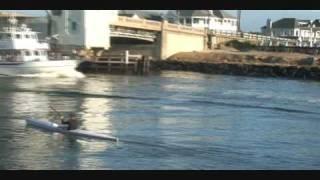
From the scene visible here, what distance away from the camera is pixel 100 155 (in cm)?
1862

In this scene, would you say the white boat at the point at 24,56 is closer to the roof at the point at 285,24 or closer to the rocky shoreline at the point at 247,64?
the rocky shoreline at the point at 247,64

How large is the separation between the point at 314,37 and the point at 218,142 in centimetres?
10925

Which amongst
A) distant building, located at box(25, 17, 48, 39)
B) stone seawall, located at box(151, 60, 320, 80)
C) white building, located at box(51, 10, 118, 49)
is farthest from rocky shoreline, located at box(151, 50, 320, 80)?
distant building, located at box(25, 17, 48, 39)

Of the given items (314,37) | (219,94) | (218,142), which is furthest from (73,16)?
(314,37)

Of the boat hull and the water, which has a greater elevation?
the boat hull

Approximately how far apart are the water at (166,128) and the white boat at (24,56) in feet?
33.8

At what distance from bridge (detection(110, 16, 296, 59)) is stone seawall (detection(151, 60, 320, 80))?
2598 mm

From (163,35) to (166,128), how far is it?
5198 cm

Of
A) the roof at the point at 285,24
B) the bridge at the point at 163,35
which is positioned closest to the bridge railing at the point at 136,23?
the bridge at the point at 163,35

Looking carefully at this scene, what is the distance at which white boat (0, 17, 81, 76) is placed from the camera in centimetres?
5788

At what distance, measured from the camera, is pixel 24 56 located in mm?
58938

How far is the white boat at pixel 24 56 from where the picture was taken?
57875 mm

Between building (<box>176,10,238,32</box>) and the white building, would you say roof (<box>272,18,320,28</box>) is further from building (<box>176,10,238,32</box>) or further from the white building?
the white building
